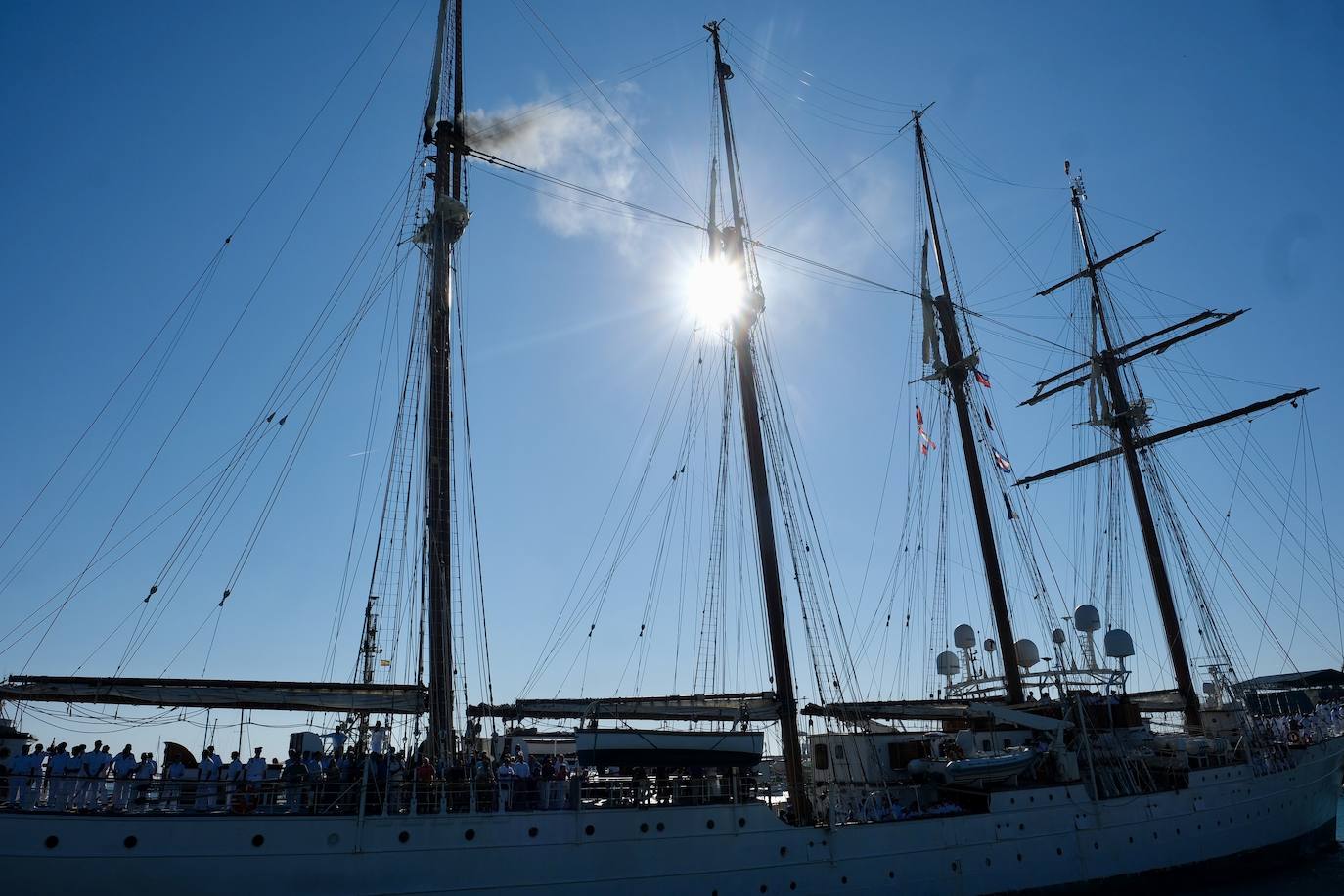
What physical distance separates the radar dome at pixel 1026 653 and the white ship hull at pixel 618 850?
7.53 meters

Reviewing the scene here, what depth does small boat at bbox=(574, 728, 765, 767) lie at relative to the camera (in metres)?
19.7

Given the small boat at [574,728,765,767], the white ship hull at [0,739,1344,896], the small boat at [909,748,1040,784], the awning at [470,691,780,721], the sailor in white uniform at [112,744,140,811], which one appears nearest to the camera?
the white ship hull at [0,739,1344,896]

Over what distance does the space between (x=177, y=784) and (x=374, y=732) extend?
4.27m

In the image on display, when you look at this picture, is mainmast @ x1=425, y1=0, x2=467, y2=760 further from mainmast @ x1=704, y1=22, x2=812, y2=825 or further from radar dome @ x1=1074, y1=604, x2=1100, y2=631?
radar dome @ x1=1074, y1=604, x2=1100, y2=631

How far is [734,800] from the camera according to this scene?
21.0 meters

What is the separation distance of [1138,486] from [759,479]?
28.3 metres

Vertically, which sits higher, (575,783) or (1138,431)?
(1138,431)

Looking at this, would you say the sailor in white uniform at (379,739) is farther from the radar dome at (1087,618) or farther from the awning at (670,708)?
the radar dome at (1087,618)

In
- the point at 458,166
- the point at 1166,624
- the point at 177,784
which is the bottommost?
the point at 177,784

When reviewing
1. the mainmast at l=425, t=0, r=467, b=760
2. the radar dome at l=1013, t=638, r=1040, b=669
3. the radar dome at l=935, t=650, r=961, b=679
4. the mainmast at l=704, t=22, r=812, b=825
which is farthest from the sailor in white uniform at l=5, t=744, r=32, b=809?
the radar dome at l=1013, t=638, r=1040, b=669

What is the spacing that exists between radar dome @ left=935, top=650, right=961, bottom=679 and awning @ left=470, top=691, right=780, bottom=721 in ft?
46.8

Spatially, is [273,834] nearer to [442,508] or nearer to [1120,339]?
[442,508]

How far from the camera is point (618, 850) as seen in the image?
1934cm

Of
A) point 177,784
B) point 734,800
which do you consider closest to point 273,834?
point 177,784
